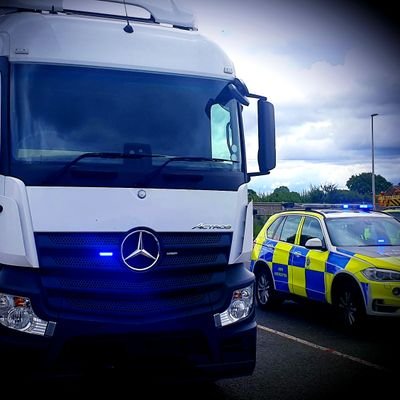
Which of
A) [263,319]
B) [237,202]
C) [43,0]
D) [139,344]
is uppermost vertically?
[43,0]

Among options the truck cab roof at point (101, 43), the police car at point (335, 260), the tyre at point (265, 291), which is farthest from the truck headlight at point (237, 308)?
the tyre at point (265, 291)

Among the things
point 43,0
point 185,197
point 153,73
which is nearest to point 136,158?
point 185,197

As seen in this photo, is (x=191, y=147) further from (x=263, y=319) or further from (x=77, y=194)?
(x=263, y=319)

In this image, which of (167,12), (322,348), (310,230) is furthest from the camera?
(310,230)

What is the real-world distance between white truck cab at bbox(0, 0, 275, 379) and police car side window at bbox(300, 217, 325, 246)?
418 cm

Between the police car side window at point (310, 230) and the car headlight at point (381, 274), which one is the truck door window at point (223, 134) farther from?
the police car side window at point (310, 230)

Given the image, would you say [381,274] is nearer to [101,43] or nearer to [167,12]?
[167,12]

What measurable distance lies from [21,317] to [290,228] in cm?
646

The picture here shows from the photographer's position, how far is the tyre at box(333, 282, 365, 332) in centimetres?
784

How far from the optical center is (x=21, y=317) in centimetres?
410

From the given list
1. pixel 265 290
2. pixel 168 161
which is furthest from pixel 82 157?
pixel 265 290

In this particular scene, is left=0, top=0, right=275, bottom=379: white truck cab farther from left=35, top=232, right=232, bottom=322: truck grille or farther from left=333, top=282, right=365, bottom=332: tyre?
left=333, top=282, right=365, bottom=332: tyre

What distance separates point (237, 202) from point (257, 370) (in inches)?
84.6

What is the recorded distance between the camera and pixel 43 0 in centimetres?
525
